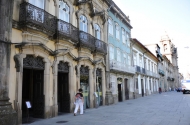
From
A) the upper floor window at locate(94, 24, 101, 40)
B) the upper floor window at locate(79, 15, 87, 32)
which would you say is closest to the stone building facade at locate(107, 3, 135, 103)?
the upper floor window at locate(94, 24, 101, 40)

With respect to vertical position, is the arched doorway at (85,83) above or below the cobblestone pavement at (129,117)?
above

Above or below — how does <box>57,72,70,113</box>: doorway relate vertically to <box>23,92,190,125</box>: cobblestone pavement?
above

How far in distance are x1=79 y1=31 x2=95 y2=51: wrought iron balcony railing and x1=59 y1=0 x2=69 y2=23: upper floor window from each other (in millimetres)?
1568

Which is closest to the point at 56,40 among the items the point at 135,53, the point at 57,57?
the point at 57,57

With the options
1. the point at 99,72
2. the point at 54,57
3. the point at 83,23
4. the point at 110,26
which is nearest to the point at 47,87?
the point at 54,57

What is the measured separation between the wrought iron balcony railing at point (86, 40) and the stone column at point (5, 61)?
5.75m

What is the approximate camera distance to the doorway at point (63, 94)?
12.0 metres

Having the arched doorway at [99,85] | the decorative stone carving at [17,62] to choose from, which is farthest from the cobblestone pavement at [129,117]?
the arched doorway at [99,85]

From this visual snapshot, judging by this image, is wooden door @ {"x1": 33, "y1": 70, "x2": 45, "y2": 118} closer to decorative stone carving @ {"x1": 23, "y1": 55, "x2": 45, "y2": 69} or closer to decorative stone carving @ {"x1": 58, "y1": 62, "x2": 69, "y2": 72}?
decorative stone carving @ {"x1": 23, "y1": 55, "x2": 45, "y2": 69}

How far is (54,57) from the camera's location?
1079 centimetres

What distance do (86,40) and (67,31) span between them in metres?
2.46

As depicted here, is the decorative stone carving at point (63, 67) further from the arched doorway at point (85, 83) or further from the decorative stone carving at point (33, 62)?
the arched doorway at point (85, 83)

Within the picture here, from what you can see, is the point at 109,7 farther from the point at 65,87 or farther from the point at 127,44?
the point at 65,87

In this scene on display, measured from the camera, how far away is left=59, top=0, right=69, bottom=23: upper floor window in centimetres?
1188
